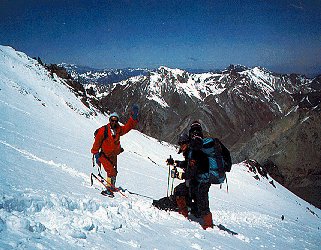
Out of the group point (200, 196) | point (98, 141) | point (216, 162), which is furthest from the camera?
point (98, 141)

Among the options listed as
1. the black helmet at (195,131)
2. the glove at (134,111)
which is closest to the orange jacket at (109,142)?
the glove at (134,111)

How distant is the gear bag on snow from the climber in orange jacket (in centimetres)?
266

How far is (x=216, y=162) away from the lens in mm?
7113

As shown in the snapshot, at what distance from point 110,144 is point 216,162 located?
3247 millimetres

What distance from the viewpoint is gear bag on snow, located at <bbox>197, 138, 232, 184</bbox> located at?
710cm

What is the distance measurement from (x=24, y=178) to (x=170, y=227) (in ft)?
10.6

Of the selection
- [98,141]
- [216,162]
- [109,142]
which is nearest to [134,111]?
[109,142]

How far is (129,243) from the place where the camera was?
14.5 feet

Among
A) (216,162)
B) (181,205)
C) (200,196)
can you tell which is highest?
(216,162)

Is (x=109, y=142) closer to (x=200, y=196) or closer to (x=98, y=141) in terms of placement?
(x=98, y=141)

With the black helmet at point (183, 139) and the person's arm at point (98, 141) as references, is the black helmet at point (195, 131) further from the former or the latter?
the person's arm at point (98, 141)

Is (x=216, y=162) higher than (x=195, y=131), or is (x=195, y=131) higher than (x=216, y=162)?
(x=195, y=131)

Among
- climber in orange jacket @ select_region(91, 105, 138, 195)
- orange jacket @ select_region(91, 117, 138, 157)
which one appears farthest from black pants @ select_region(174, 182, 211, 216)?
orange jacket @ select_region(91, 117, 138, 157)

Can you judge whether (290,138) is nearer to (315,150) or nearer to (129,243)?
(315,150)
